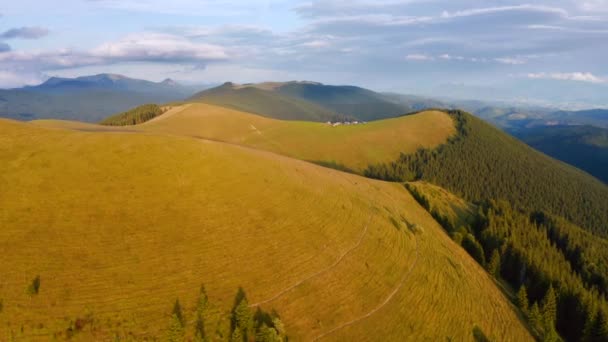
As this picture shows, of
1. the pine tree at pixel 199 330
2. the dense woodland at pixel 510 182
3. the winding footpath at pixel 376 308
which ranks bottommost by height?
the dense woodland at pixel 510 182

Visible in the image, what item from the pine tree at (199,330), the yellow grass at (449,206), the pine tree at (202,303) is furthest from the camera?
the yellow grass at (449,206)

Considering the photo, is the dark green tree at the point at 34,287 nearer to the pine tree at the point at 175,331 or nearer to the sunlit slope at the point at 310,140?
the pine tree at the point at 175,331

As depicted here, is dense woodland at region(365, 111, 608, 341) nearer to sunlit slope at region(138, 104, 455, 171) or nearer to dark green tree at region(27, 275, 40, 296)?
sunlit slope at region(138, 104, 455, 171)

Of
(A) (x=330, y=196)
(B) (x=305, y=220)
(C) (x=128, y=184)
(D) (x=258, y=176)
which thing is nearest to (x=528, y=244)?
(A) (x=330, y=196)

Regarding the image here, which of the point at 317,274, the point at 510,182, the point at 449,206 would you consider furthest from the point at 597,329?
the point at 510,182

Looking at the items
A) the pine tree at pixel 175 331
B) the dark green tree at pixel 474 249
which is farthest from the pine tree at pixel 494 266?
the pine tree at pixel 175 331

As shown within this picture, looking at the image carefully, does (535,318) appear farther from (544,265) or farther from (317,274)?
(317,274)

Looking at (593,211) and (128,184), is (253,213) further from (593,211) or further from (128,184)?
(593,211)
